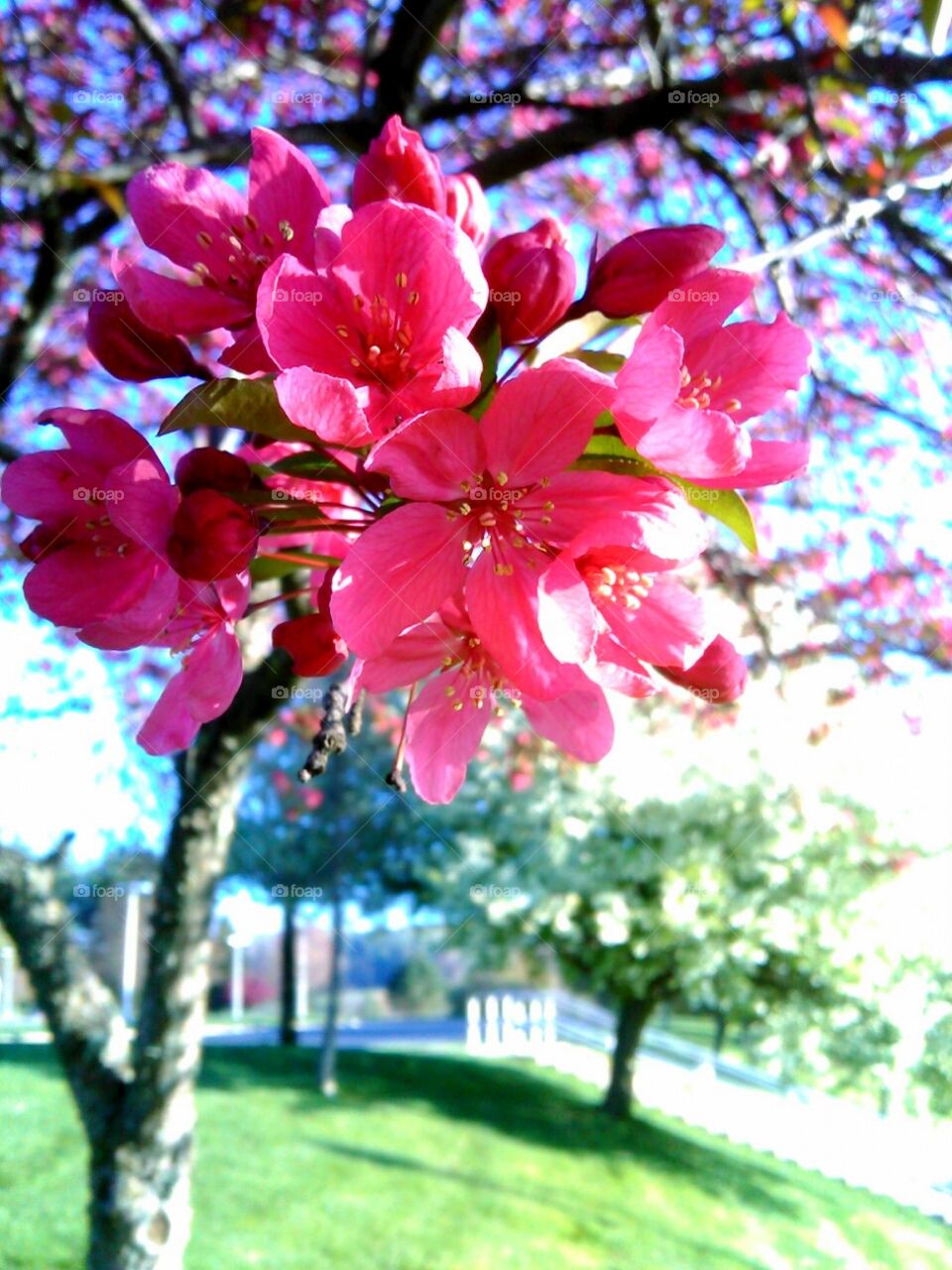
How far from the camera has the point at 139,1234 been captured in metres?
2.75

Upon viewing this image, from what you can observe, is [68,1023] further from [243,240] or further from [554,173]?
[554,173]

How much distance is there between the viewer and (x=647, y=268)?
0.74m

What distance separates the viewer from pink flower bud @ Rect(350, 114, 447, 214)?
0.72 meters

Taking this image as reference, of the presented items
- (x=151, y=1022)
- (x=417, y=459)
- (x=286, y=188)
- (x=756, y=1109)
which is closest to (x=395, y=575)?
(x=417, y=459)

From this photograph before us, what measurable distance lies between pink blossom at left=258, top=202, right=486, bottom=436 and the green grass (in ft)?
17.4

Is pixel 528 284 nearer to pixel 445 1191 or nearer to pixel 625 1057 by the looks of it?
pixel 445 1191

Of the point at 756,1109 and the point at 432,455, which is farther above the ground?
the point at 432,455

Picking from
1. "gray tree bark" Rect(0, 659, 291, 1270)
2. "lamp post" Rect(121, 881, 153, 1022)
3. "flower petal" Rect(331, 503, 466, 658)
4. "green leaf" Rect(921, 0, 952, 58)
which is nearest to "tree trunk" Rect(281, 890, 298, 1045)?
"lamp post" Rect(121, 881, 153, 1022)

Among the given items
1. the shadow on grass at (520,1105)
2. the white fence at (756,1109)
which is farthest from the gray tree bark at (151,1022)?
the white fence at (756,1109)

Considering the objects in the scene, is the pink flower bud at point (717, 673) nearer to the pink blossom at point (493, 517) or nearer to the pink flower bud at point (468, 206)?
the pink blossom at point (493, 517)

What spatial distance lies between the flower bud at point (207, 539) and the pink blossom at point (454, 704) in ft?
0.51

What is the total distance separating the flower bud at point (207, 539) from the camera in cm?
61

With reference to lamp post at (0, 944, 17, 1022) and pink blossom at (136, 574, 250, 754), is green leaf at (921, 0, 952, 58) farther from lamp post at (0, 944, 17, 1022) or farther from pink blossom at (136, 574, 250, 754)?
lamp post at (0, 944, 17, 1022)

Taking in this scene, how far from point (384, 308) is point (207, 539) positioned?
18 centimetres
